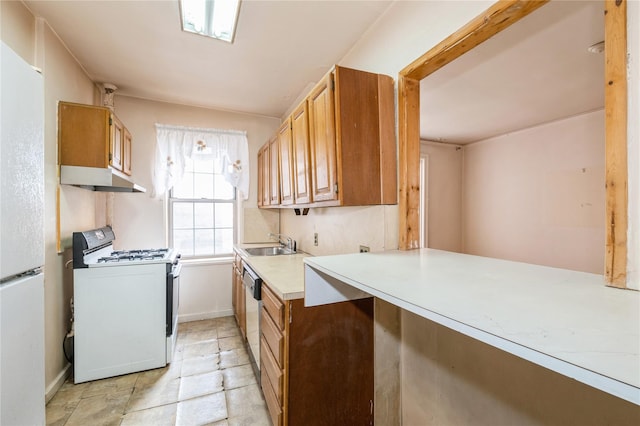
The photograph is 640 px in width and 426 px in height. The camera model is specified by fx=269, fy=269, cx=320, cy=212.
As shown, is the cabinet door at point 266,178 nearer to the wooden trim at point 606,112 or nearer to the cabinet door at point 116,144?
the cabinet door at point 116,144

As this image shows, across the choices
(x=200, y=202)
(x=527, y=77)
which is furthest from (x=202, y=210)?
(x=527, y=77)

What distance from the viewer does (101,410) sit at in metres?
1.83

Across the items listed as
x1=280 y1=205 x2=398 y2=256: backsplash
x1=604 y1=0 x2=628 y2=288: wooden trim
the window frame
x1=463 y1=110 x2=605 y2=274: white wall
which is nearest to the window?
the window frame

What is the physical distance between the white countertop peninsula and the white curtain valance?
2.73m

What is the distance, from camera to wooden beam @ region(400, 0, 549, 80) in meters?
0.97

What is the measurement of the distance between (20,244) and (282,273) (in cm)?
Result: 126

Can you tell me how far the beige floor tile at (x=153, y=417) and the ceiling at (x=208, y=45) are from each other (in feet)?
8.73

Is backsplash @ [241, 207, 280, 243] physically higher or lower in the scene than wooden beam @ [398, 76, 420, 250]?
lower

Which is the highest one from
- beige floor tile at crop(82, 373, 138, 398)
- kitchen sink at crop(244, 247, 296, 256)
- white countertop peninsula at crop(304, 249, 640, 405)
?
white countertop peninsula at crop(304, 249, 640, 405)

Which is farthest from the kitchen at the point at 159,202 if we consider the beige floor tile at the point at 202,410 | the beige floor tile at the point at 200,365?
the beige floor tile at the point at 202,410

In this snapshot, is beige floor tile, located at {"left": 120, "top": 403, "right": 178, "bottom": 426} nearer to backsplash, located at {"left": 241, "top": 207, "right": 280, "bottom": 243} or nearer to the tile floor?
the tile floor

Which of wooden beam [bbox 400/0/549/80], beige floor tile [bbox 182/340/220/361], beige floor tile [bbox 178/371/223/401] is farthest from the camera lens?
beige floor tile [bbox 182/340/220/361]

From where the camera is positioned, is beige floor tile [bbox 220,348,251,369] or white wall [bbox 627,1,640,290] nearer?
white wall [bbox 627,1,640,290]

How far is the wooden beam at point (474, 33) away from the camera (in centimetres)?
97
